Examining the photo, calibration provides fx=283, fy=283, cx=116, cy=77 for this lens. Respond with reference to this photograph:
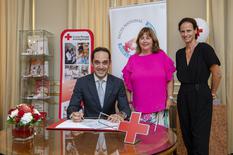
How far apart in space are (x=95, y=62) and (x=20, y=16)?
2.36 meters

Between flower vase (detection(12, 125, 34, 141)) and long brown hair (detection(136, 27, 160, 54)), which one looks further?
long brown hair (detection(136, 27, 160, 54))

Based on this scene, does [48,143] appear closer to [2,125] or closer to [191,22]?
[191,22]

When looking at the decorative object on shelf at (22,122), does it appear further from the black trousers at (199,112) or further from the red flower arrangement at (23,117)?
the black trousers at (199,112)

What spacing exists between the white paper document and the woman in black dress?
3.21ft

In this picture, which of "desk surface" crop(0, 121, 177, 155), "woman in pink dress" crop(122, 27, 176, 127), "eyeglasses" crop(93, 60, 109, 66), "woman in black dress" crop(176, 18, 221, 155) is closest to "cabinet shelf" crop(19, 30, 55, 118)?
"woman in pink dress" crop(122, 27, 176, 127)

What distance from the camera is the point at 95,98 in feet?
7.95

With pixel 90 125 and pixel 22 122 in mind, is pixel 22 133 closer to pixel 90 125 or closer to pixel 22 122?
pixel 22 122

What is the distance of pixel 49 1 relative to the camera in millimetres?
4379

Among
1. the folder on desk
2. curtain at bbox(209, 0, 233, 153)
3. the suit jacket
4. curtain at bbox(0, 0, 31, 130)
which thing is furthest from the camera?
curtain at bbox(0, 0, 31, 130)

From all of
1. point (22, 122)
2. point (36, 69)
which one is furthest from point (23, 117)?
point (36, 69)

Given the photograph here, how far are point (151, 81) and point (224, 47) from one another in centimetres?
147

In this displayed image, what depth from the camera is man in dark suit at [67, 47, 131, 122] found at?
2424 mm

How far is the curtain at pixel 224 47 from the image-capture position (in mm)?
3695

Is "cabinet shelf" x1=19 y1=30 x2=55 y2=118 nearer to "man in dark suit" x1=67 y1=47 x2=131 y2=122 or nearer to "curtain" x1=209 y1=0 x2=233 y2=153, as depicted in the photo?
"man in dark suit" x1=67 y1=47 x2=131 y2=122
